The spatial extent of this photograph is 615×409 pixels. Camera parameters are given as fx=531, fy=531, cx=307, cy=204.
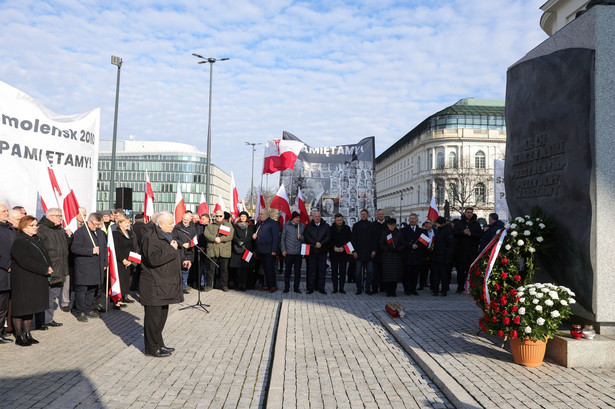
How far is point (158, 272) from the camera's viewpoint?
6766mm

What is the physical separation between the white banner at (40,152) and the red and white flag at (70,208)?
0.08 metres

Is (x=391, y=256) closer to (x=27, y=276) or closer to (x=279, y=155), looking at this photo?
(x=279, y=155)

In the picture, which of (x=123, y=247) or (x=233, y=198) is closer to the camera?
(x=123, y=247)

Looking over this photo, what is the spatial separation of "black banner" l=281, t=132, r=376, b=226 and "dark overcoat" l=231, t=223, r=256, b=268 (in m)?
3.12

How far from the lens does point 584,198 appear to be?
240 inches

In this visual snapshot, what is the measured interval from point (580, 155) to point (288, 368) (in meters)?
4.18

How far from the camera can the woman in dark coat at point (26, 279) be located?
24.1 feet

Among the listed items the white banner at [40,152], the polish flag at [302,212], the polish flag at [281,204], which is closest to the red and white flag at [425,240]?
the polish flag at [302,212]

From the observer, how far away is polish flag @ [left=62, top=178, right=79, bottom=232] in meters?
9.30

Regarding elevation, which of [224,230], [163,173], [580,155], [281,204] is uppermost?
[163,173]

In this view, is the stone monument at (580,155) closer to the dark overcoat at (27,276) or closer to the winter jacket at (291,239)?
the winter jacket at (291,239)

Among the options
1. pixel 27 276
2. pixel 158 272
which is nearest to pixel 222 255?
pixel 27 276

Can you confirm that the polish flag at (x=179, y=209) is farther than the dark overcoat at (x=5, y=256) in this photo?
Yes

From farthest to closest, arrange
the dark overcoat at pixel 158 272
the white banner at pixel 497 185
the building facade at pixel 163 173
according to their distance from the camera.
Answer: the building facade at pixel 163 173, the white banner at pixel 497 185, the dark overcoat at pixel 158 272
